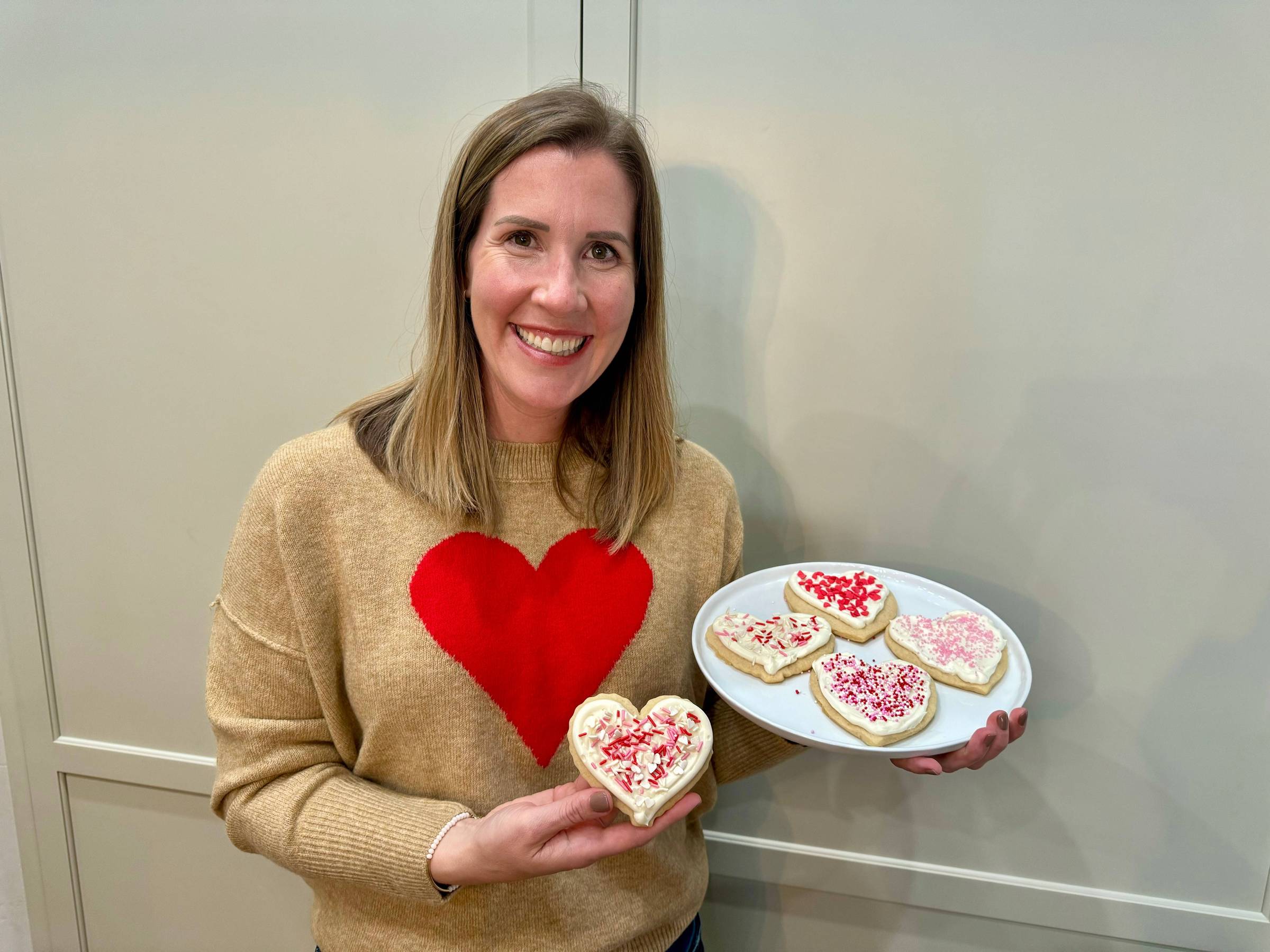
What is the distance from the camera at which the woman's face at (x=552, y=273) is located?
3.52 feet

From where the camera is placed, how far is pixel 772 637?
1254 mm

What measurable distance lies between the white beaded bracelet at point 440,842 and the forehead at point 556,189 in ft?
2.87

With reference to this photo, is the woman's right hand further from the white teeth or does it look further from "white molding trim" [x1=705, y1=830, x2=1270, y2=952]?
"white molding trim" [x1=705, y1=830, x2=1270, y2=952]

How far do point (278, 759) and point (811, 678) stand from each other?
86 centimetres

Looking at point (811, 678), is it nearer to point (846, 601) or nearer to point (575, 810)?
point (846, 601)

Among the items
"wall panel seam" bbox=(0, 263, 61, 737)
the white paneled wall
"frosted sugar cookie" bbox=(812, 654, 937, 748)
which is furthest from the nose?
the white paneled wall

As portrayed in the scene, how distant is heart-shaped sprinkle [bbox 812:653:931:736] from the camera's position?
113 centimetres

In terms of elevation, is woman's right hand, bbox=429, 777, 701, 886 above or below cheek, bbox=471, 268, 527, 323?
below

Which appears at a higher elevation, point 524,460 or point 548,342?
point 548,342

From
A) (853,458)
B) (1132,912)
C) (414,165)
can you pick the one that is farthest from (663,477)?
(1132,912)

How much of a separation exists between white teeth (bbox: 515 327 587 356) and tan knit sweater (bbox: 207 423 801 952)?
0.62 ft

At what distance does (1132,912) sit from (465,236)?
1916mm

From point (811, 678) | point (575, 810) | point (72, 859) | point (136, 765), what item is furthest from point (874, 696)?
point (72, 859)

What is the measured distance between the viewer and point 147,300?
67.6 inches
